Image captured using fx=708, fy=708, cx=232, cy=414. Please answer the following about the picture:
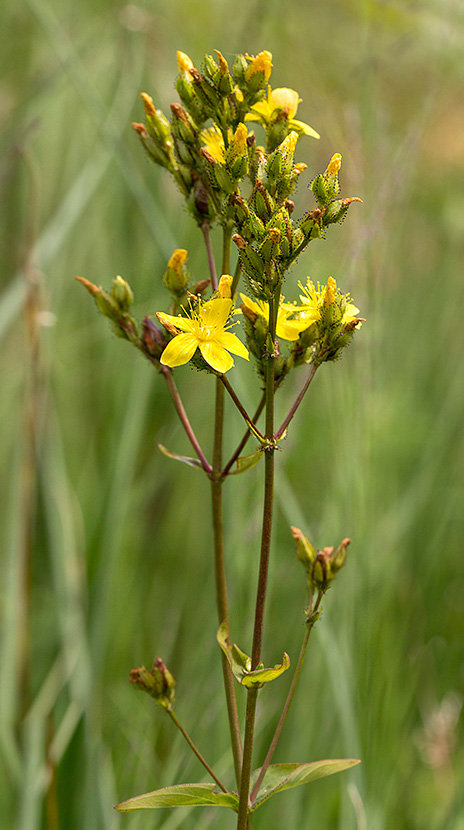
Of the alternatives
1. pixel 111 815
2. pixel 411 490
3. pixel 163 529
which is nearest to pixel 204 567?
pixel 163 529

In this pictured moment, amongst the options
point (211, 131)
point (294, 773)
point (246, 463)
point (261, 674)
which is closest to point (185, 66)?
point (211, 131)

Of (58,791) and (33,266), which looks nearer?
(58,791)

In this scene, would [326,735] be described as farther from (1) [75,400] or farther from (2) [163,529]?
(1) [75,400]

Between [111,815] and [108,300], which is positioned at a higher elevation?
Result: [108,300]

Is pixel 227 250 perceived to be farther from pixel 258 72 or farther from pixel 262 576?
pixel 262 576

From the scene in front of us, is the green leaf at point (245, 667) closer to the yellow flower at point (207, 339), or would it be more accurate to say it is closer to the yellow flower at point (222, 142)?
the yellow flower at point (207, 339)

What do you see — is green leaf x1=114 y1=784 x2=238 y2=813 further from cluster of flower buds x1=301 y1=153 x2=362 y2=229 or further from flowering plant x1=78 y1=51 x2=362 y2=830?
cluster of flower buds x1=301 y1=153 x2=362 y2=229
